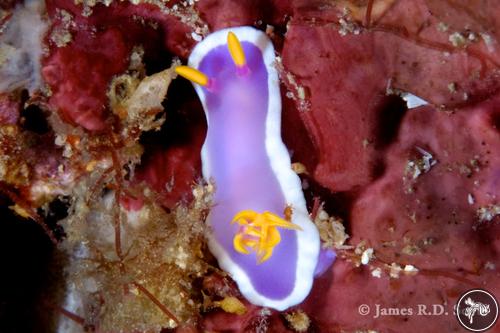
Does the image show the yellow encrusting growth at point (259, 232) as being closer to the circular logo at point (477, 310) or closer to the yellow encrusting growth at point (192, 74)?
the yellow encrusting growth at point (192, 74)

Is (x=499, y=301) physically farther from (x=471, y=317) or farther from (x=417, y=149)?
(x=417, y=149)

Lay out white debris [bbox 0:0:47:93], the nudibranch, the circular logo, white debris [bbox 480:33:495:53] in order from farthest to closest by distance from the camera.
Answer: the nudibranch < the circular logo < white debris [bbox 0:0:47:93] < white debris [bbox 480:33:495:53]

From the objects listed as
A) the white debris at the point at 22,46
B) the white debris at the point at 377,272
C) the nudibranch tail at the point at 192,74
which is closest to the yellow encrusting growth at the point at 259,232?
the white debris at the point at 377,272

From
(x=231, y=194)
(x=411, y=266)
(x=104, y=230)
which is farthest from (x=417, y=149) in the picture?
(x=104, y=230)

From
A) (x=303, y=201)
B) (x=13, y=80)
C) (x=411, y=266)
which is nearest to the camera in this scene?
(x=13, y=80)

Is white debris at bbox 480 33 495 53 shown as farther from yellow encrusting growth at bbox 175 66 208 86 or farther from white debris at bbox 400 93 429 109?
yellow encrusting growth at bbox 175 66 208 86

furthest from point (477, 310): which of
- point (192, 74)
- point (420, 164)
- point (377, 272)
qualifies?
point (192, 74)

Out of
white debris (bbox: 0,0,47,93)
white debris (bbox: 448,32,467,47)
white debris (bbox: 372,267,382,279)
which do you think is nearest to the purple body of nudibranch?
white debris (bbox: 372,267,382,279)

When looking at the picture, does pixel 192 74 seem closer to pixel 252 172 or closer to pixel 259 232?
pixel 252 172
